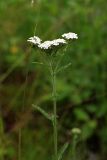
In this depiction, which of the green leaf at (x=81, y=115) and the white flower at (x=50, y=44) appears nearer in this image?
the white flower at (x=50, y=44)

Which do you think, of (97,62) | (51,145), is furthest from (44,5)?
(51,145)

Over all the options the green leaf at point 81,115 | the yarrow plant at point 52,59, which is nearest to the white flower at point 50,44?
the yarrow plant at point 52,59

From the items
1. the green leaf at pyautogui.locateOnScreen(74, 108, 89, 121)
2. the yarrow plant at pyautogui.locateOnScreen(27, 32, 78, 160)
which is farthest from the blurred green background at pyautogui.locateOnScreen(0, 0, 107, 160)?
the yarrow plant at pyautogui.locateOnScreen(27, 32, 78, 160)

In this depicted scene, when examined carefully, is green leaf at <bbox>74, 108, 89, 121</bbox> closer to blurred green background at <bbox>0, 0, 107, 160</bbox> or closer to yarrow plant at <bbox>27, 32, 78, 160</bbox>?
blurred green background at <bbox>0, 0, 107, 160</bbox>

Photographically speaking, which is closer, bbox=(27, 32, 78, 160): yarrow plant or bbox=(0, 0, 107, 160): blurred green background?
bbox=(27, 32, 78, 160): yarrow plant

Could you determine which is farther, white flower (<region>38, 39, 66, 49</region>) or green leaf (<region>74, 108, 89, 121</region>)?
green leaf (<region>74, 108, 89, 121</region>)

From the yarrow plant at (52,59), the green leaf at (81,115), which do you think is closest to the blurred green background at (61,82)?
the green leaf at (81,115)

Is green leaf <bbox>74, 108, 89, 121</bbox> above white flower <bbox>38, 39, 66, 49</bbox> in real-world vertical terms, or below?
below

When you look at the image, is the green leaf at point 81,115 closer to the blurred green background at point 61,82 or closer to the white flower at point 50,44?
the blurred green background at point 61,82

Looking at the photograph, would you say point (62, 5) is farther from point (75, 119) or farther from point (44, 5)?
point (75, 119)

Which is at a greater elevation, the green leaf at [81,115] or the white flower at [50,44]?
the white flower at [50,44]
